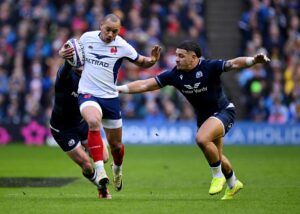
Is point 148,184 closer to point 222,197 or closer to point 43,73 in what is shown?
point 222,197

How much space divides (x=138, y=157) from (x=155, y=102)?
426 cm

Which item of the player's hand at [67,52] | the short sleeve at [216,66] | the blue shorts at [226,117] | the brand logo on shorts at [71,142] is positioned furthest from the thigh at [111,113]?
the short sleeve at [216,66]

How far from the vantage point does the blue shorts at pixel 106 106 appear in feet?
43.1

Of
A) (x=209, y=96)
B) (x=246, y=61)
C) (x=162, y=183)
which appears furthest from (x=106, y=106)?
(x=162, y=183)

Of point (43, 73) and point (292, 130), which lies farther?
point (43, 73)

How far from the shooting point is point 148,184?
55.3 feet

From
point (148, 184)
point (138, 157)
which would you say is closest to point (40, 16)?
point (138, 157)

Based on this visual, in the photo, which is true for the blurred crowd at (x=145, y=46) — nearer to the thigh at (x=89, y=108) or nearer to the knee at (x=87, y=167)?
the knee at (x=87, y=167)

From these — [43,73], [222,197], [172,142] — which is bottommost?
[172,142]

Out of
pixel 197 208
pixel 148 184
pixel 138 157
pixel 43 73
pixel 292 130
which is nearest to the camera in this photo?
pixel 197 208

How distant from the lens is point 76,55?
13.4 m

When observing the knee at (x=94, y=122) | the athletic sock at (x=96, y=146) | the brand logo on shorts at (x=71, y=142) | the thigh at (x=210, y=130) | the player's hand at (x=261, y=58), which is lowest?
the brand logo on shorts at (x=71, y=142)

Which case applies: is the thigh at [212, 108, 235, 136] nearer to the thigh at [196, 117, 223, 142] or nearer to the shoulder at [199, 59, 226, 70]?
the thigh at [196, 117, 223, 142]

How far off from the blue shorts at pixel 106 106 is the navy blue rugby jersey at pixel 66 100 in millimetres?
742
